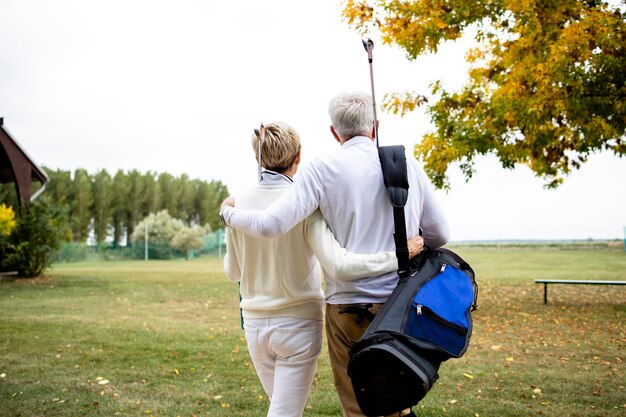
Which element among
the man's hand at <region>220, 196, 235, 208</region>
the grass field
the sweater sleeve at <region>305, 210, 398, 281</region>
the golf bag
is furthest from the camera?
the grass field

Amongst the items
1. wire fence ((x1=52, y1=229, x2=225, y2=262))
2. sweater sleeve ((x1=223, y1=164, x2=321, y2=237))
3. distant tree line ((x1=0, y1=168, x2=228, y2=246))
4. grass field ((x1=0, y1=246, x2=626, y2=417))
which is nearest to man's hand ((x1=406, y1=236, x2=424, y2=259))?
sweater sleeve ((x1=223, y1=164, x2=321, y2=237))

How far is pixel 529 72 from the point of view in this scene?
11.3 meters

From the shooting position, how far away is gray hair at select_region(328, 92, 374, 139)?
9.64 feet

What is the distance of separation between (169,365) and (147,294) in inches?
378

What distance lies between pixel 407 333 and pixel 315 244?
0.60 m

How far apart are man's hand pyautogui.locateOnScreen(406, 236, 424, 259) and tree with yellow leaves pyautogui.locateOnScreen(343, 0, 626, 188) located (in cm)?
864

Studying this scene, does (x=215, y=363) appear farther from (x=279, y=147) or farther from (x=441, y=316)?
(x=441, y=316)

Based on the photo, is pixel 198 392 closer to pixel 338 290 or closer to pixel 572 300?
pixel 338 290

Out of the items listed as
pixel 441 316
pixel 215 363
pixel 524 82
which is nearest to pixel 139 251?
pixel 524 82

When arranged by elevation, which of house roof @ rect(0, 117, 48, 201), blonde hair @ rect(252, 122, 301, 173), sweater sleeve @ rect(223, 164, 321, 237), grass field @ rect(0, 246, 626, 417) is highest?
house roof @ rect(0, 117, 48, 201)

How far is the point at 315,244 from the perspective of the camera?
A: 2852 mm

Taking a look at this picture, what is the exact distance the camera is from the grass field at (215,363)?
5539 mm

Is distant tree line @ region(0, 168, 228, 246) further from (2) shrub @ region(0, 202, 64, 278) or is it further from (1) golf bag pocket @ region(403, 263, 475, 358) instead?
(1) golf bag pocket @ region(403, 263, 475, 358)

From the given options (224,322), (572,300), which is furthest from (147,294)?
(572,300)
